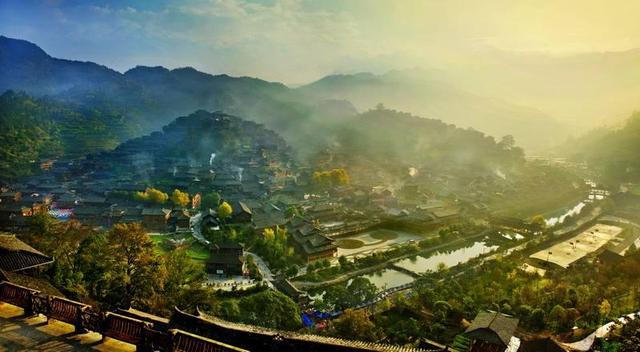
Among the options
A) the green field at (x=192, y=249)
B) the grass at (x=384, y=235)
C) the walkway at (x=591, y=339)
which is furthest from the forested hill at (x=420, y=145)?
the walkway at (x=591, y=339)

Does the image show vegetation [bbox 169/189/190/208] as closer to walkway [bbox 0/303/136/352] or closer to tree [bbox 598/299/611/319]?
walkway [bbox 0/303/136/352]

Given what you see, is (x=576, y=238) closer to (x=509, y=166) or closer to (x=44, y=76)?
(x=509, y=166)

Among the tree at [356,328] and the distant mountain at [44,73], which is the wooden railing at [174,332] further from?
the distant mountain at [44,73]

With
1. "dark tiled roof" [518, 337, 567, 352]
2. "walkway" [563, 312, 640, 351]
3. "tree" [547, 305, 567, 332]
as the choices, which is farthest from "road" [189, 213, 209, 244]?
"walkway" [563, 312, 640, 351]

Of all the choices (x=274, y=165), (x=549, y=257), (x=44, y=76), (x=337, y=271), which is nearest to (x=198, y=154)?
(x=274, y=165)

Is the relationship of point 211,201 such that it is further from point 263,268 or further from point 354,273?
point 354,273

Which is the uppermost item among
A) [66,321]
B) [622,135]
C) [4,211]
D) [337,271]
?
[622,135]
